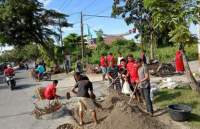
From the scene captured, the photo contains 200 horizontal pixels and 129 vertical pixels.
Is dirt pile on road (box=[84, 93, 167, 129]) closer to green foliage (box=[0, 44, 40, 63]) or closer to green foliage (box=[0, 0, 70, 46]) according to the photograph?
green foliage (box=[0, 0, 70, 46])

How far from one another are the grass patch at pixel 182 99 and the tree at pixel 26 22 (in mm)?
29805

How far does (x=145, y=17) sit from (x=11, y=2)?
1457 cm

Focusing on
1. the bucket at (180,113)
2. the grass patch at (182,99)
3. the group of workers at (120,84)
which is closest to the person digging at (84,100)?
the group of workers at (120,84)

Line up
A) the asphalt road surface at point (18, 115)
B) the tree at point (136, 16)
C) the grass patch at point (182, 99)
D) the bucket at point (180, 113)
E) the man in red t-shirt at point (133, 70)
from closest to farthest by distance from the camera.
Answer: the bucket at point (180, 113)
the grass patch at point (182, 99)
the asphalt road surface at point (18, 115)
the man in red t-shirt at point (133, 70)
the tree at point (136, 16)

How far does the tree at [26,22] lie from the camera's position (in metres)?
44.2

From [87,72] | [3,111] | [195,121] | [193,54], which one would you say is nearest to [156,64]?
[87,72]

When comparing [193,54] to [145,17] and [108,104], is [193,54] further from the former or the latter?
[108,104]

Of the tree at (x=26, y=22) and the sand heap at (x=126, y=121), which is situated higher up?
the tree at (x=26, y=22)

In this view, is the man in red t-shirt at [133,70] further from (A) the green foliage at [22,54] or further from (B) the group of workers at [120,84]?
(A) the green foliage at [22,54]

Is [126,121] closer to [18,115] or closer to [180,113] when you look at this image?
[180,113]

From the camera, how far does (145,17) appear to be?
40.3 meters

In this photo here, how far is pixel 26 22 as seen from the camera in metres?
45.9

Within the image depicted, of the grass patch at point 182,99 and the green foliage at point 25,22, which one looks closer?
the grass patch at point 182,99

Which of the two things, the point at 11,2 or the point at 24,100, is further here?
the point at 11,2
